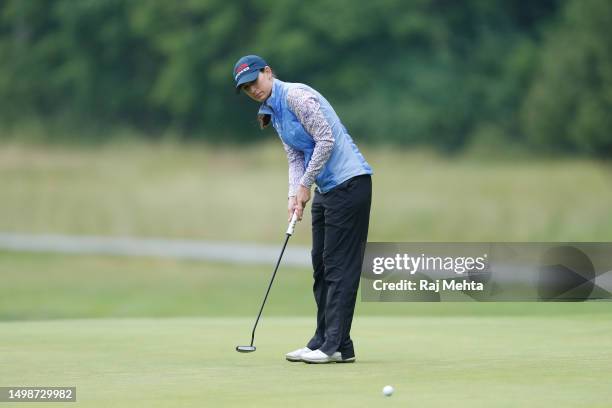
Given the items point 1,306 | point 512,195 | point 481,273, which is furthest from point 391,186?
point 481,273

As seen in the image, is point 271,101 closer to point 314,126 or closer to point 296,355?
point 314,126

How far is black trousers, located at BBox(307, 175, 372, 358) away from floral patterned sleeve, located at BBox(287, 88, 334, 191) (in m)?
0.21

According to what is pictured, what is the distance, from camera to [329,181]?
745 centimetres

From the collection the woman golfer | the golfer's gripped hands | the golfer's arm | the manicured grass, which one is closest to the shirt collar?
the woman golfer

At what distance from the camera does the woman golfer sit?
7.33 meters

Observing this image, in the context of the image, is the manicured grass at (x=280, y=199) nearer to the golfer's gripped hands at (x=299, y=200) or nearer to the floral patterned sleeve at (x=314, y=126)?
the golfer's gripped hands at (x=299, y=200)

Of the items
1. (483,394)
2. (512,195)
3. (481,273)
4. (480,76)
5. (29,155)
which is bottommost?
(483,394)

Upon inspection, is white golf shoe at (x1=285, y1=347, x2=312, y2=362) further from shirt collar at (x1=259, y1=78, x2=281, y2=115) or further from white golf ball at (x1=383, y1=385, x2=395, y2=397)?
white golf ball at (x1=383, y1=385, x2=395, y2=397)

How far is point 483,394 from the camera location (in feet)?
18.8

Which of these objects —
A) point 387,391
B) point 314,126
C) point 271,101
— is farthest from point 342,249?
point 387,391

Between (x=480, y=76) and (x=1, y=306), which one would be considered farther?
(x=480, y=76)

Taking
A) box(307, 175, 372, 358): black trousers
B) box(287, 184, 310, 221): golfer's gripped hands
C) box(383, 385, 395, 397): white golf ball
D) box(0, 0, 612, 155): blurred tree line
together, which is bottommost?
box(383, 385, 395, 397): white golf ball

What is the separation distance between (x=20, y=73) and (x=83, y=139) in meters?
5.42

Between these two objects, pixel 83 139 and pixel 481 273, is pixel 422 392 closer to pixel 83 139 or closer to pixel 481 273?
pixel 481 273
